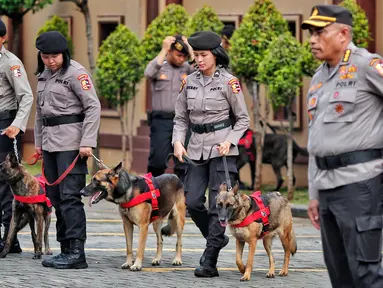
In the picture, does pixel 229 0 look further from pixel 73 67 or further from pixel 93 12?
pixel 73 67

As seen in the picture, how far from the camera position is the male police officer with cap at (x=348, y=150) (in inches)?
288

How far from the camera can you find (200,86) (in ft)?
36.3


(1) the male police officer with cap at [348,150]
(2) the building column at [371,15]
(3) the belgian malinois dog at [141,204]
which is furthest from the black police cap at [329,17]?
(2) the building column at [371,15]

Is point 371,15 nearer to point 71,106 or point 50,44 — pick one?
point 71,106

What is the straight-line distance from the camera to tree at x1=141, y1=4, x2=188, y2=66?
2055 centimetres

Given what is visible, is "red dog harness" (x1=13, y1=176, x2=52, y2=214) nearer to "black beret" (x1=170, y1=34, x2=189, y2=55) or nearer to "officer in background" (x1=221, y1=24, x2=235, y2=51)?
"black beret" (x1=170, y1=34, x2=189, y2=55)

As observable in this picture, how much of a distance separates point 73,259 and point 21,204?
1.04m

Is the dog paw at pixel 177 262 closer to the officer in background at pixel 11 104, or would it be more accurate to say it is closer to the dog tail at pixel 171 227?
the dog tail at pixel 171 227

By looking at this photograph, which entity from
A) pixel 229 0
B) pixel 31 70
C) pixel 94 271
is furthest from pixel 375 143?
pixel 31 70

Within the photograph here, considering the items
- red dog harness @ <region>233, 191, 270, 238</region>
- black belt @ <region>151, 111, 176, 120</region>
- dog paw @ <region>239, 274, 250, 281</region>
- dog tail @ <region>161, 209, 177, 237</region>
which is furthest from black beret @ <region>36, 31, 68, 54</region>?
black belt @ <region>151, 111, 176, 120</region>

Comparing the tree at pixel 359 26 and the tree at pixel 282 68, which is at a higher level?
the tree at pixel 359 26

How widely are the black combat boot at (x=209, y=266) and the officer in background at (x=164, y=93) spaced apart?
431 centimetres

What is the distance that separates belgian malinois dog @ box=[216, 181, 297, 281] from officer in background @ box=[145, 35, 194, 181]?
13.3ft

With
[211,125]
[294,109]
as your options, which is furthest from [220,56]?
[294,109]
